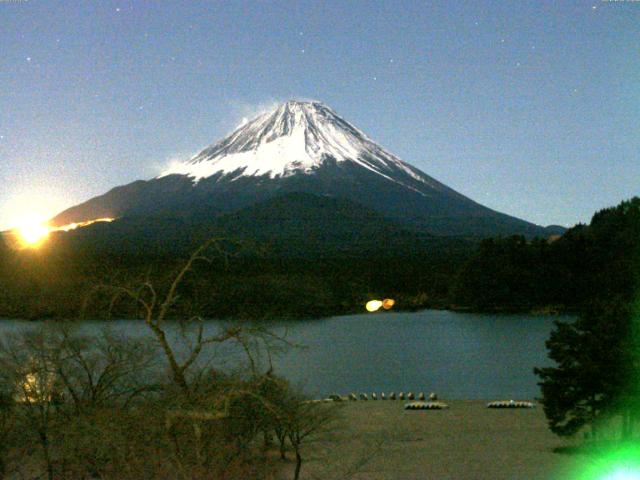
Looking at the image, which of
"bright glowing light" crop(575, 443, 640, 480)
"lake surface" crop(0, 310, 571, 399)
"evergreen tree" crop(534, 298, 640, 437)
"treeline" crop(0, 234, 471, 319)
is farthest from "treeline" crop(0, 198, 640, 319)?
"bright glowing light" crop(575, 443, 640, 480)

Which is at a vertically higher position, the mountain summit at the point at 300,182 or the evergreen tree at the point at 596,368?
the mountain summit at the point at 300,182

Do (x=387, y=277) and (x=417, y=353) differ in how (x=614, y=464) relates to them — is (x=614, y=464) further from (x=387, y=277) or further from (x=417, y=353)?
(x=387, y=277)

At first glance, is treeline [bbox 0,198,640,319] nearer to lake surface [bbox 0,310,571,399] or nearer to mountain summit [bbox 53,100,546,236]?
lake surface [bbox 0,310,571,399]

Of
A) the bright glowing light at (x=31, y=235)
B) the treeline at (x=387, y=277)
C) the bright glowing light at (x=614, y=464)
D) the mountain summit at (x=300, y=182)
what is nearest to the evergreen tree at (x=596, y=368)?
the bright glowing light at (x=614, y=464)

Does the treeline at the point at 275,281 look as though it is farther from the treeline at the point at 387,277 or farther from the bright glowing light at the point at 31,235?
the bright glowing light at the point at 31,235

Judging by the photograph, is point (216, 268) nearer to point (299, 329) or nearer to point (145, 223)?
point (299, 329)

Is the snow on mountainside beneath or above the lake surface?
above
